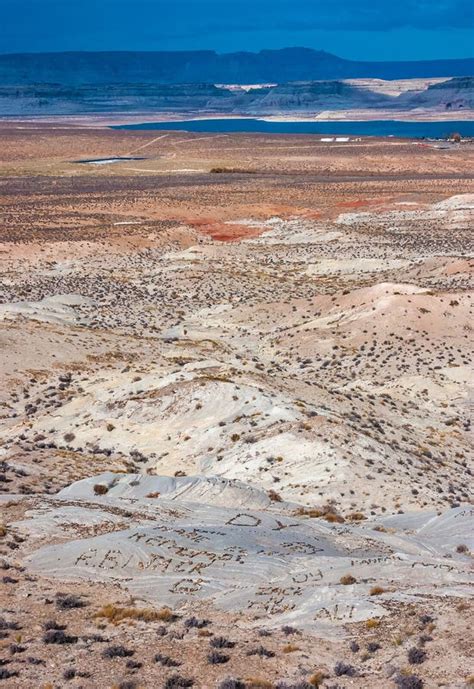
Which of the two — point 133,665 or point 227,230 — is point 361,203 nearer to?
point 227,230

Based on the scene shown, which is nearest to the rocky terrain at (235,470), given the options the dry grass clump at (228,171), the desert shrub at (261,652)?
the desert shrub at (261,652)

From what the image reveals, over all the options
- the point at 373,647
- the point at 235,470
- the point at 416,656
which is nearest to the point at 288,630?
the point at 373,647

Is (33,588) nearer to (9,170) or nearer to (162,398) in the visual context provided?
(162,398)

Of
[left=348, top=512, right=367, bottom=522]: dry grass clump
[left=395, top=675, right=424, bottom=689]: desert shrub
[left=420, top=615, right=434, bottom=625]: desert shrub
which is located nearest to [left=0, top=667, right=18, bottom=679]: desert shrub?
[left=395, top=675, right=424, bottom=689]: desert shrub

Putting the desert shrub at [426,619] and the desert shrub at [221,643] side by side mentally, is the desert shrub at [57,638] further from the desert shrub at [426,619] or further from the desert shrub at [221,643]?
the desert shrub at [426,619]

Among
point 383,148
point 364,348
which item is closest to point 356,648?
point 364,348

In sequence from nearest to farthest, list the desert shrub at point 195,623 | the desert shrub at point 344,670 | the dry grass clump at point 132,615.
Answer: the desert shrub at point 344,670
the desert shrub at point 195,623
the dry grass clump at point 132,615
